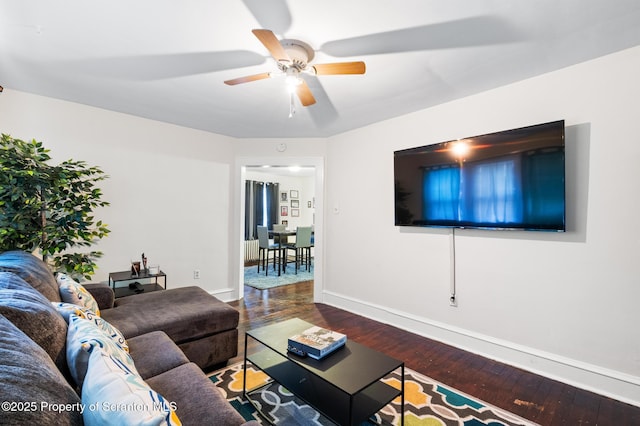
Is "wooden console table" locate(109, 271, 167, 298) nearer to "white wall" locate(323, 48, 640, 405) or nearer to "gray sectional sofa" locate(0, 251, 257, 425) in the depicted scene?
"gray sectional sofa" locate(0, 251, 257, 425)

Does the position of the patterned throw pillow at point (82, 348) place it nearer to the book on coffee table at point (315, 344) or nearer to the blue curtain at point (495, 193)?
the book on coffee table at point (315, 344)

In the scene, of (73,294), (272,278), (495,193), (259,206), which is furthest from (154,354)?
(259,206)

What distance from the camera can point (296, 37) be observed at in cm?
185

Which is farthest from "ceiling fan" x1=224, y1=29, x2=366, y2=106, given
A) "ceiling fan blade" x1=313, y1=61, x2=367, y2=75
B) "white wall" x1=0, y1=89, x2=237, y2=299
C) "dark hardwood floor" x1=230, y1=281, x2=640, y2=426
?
"dark hardwood floor" x1=230, y1=281, x2=640, y2=426

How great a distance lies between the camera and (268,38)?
5.06 ft

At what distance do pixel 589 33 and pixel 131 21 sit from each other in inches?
111

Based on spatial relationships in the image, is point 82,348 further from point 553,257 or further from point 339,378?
point 553,257

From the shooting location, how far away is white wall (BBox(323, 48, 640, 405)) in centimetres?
200

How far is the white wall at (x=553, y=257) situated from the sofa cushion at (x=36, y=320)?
2897 millimetres

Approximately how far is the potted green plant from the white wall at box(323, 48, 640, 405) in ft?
10.2

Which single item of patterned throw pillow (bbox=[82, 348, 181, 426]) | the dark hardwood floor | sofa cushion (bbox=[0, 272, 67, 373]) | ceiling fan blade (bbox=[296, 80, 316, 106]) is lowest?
the dark hardwood floor

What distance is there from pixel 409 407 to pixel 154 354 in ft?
5.29

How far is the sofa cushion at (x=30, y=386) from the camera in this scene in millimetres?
565

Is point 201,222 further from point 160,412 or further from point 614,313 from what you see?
point 614,313
